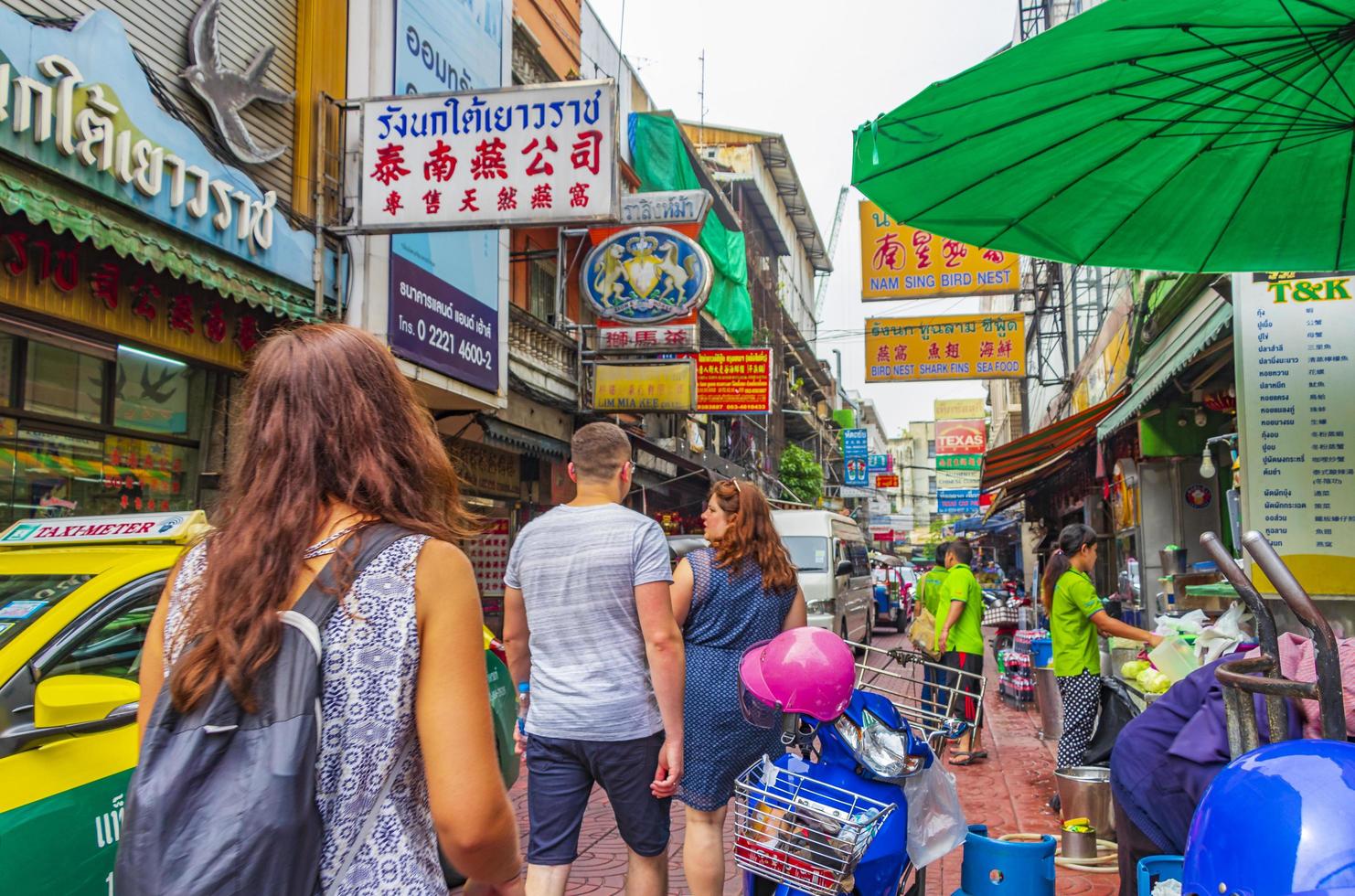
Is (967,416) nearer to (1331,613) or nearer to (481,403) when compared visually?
(481,403)

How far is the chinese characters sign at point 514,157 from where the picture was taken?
28.0 feet

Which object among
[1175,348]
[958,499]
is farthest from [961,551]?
[958,499]

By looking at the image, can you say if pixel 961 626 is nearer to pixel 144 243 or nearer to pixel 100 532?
pixel 100 532

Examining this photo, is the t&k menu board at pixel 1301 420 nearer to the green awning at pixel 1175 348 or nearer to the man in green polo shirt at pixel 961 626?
the green awning at pixel 1175 348

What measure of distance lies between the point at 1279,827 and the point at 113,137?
25.1 feet

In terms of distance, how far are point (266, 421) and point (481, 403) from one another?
34.5 ft

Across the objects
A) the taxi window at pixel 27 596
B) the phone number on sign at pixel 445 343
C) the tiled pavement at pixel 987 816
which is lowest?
the tiled pavement at pixel 987 816

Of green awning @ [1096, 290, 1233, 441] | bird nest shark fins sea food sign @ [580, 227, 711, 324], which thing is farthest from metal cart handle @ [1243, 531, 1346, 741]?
bird nest shark fins sea food sign @ [580, 227, 711, 324]

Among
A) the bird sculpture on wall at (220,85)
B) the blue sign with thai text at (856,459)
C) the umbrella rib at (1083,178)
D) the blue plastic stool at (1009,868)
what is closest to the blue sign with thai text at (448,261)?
the bird sculpture on wall at (220,85)

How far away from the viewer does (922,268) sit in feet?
55.2

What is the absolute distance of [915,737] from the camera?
11.0 feet

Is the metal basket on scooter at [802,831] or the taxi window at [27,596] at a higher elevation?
the taxi window at [27,596]

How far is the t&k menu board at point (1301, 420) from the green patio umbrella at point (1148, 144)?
44.2 inches

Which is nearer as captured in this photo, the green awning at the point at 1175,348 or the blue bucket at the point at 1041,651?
the green awning at the point at 1175,348
